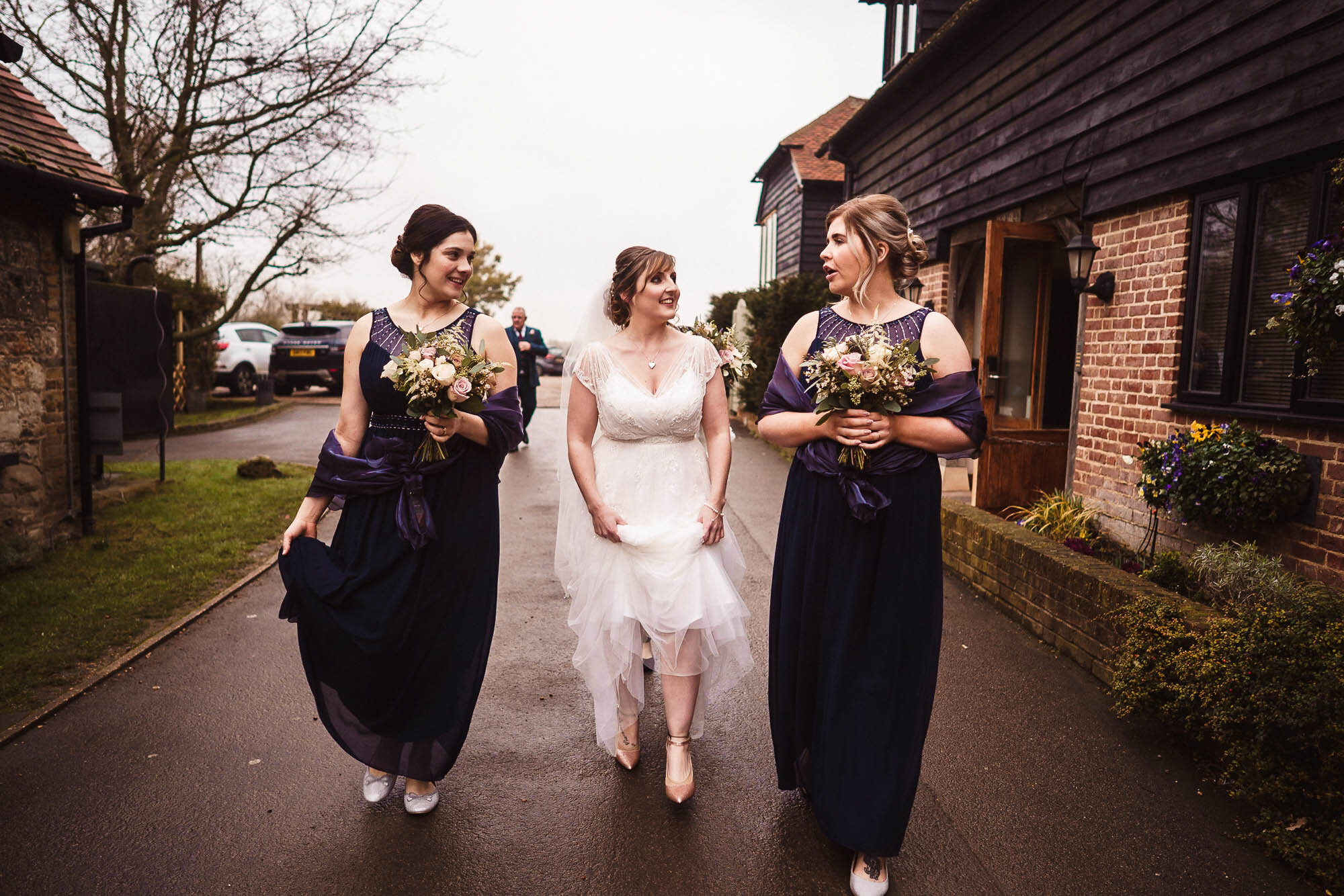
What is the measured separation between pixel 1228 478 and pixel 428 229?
4.46 m

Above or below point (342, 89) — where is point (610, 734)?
below

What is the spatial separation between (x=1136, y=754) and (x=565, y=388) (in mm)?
3004

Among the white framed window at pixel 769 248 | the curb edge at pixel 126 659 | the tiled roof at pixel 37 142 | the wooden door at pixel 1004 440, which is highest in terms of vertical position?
the white framed window at pixel 769 248

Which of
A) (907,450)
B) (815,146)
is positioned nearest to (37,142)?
(907,450)

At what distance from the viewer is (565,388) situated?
12.6 ft

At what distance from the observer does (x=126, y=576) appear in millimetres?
6332

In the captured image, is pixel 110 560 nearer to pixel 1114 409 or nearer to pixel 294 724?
pixel 294 724

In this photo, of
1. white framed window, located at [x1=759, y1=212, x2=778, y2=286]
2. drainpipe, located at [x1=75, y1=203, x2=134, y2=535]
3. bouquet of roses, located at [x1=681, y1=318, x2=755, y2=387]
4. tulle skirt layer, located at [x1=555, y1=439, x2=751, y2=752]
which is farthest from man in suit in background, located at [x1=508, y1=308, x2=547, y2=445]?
white framed window, located at [x1=759, y1=212, x2=778, y2=286]

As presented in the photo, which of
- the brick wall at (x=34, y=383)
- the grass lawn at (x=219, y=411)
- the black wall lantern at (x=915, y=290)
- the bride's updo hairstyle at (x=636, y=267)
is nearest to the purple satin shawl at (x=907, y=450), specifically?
the bride's updo hairstyle at (x=636, y=267)

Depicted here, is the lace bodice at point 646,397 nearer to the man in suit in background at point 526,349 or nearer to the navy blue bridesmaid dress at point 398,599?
the navy blue bridesmaid dress at point 398,599

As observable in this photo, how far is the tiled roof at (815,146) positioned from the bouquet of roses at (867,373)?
18555mm

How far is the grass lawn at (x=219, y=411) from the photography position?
15914mm

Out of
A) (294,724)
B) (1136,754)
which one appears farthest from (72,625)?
(1136,754)

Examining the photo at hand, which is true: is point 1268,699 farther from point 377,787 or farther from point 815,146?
point 815,146
